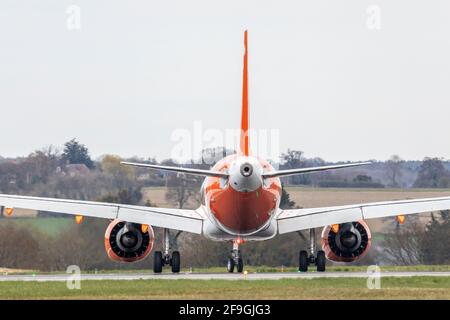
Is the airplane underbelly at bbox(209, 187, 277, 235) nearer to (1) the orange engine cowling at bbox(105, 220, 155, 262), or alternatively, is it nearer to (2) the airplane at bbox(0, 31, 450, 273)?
(2) the airplane at bbox(0, 31, 450, 273)

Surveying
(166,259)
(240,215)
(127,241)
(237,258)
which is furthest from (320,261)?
(127,241)

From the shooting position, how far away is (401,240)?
61.3m

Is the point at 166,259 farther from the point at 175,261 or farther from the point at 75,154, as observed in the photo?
the point at 75,154

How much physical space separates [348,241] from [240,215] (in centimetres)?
528

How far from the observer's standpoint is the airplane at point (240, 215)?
46.5 metres

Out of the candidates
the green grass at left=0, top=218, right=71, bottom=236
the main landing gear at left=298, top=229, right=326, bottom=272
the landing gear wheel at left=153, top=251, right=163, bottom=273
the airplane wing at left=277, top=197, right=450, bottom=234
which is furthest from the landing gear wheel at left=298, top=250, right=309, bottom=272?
the green grass at left=0, top=218, right=71, bottom=236

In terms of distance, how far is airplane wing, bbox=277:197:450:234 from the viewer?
4838 centimetres

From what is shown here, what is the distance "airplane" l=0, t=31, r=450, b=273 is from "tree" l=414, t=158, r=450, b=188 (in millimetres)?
19577

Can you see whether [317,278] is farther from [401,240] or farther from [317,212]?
[401,240]

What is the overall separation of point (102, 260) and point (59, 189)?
996cm

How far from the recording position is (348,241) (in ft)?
164

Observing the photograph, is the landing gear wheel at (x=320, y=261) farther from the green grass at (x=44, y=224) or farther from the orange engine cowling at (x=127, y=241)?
the green grass at (x=44, y=224)

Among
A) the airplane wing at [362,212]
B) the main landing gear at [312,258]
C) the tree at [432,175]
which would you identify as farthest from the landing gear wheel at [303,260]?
the tree at [432,175]
